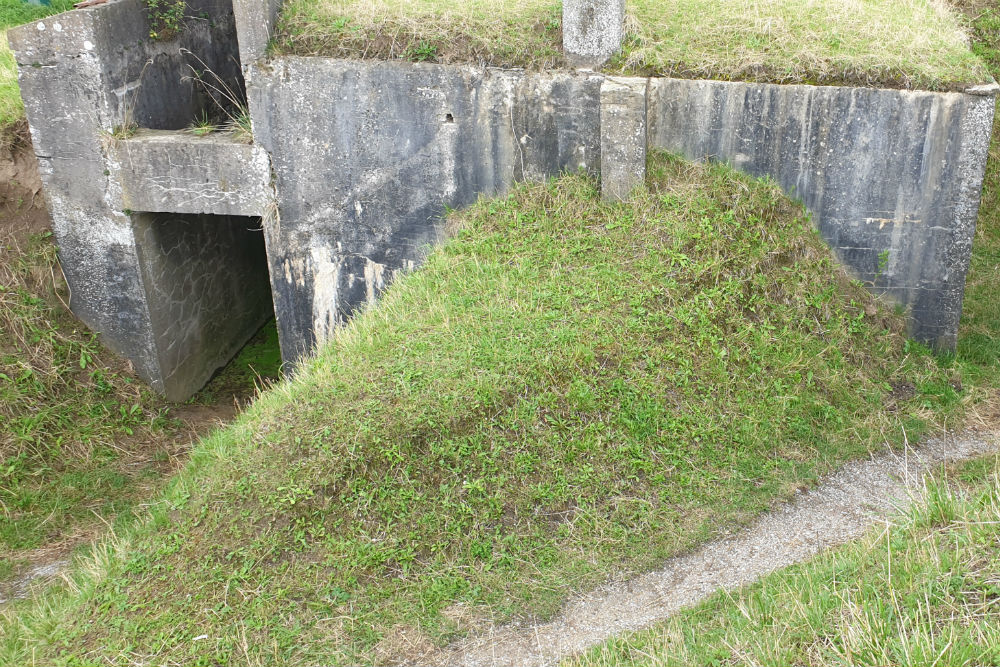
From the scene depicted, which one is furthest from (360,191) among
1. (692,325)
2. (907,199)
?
(907,199)

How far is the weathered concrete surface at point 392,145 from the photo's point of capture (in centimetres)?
770

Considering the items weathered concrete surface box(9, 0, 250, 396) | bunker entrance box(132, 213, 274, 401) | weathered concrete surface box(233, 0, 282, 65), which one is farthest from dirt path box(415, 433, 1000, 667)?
weathered concrete surface box(233, 0, 282, 65)

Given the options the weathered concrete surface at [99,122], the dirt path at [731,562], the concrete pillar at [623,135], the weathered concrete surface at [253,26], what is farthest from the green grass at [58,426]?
the concrete pillar at [623,135]

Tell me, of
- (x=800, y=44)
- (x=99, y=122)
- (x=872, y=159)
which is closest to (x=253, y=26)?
(x=99, y=122)

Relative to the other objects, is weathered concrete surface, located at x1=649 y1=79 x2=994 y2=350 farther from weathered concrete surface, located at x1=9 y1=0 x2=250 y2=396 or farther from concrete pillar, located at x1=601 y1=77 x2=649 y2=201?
weathered concrete surface, located at x1=9 y1=0 x2=250 y2=396

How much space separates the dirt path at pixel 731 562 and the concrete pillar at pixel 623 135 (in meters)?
2.89

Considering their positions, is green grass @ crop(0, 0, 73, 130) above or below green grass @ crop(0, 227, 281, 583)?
above

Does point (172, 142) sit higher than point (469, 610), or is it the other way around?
point (172, 142)

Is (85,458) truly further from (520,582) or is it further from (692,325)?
(692,325)

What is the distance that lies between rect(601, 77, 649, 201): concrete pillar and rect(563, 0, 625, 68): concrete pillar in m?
0.28

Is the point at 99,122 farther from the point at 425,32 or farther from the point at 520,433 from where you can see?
the point at 520,433

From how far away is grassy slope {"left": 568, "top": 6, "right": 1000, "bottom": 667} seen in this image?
12.6ft

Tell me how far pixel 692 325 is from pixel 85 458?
209 inches

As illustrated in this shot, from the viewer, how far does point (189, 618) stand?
17.9ft
